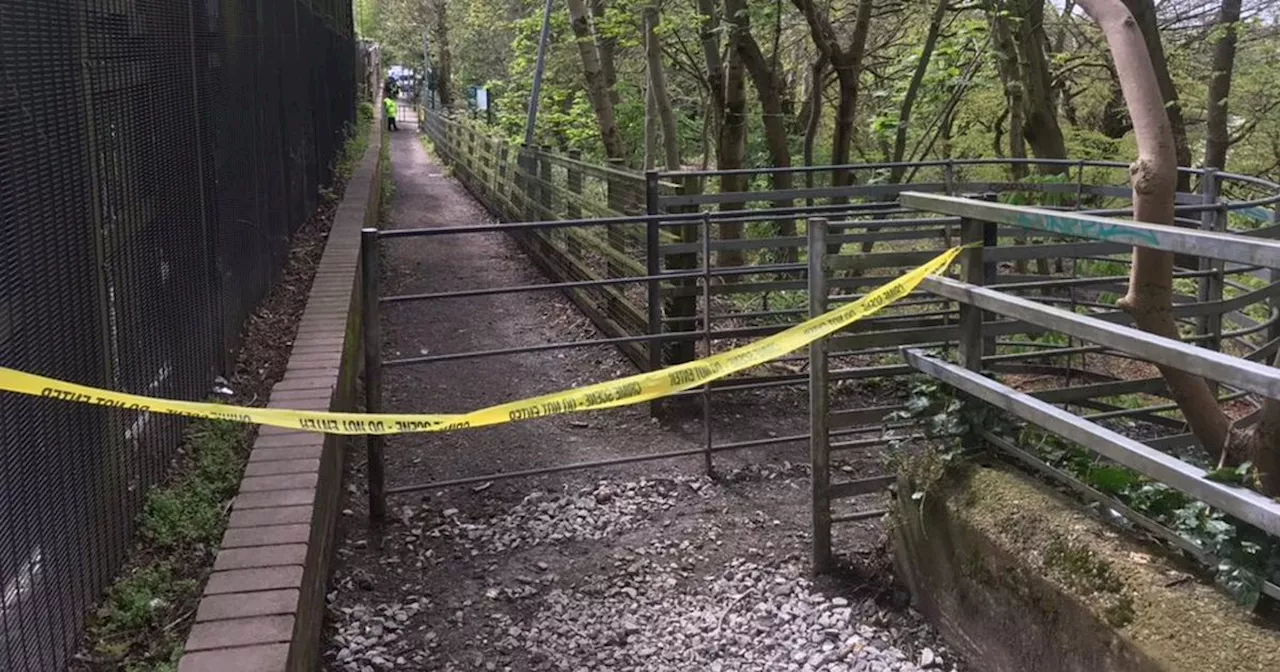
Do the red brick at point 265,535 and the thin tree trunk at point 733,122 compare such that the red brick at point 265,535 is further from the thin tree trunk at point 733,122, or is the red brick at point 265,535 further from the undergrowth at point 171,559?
the thin tree trunk at point 733,122

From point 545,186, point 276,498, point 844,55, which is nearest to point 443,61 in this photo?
point 545,186

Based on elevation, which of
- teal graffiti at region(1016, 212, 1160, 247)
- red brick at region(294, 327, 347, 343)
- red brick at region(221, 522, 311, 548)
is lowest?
red brick at region(221, 522, 311, 548)

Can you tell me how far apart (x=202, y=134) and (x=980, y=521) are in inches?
160

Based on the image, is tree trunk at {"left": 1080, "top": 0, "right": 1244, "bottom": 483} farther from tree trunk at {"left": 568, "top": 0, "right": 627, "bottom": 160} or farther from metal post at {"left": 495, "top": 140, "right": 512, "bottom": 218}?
tree trunk at {"left": 568, "top": 0, "right": 627, "bottom": 160}

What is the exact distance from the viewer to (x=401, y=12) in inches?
2350

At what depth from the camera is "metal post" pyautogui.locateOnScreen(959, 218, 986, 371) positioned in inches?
155

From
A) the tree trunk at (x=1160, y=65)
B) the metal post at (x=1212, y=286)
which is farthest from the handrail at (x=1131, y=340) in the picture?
the tree trunk at (x=1160, y=65)

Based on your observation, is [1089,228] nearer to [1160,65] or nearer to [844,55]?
[844,55]

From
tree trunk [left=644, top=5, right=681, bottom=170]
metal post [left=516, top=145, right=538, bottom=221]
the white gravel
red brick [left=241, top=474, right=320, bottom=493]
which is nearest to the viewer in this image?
red brick [left=241, top=474, right=320, bottom=493]

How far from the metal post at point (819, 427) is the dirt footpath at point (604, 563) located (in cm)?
16

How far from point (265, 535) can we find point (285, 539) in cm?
7

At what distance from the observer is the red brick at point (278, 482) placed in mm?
3783

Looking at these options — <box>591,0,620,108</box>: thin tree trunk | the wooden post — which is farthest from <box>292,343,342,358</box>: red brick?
<box>591,0,620,108</box>: thin tree trunk

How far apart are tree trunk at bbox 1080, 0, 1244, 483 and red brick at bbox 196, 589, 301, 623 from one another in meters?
2.63
